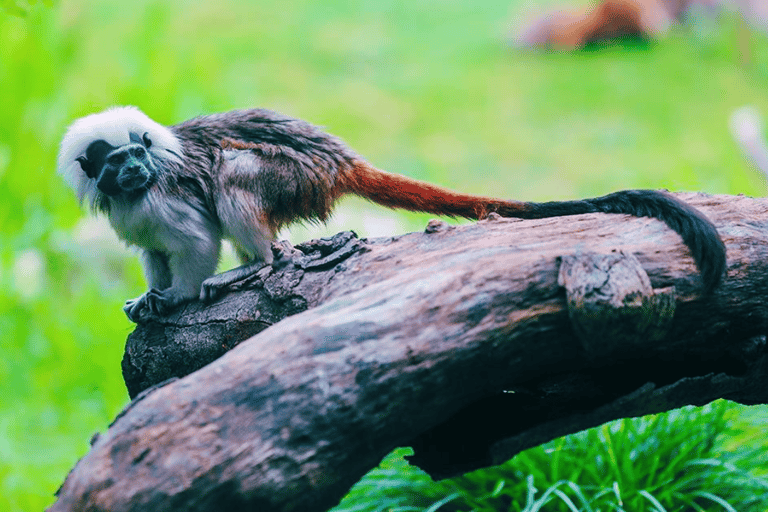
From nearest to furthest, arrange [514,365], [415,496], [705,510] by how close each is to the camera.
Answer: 1. [514,365]
2. [705,510]
3. [415,496]

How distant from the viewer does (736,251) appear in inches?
97.6

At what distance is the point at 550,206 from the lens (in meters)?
2.84

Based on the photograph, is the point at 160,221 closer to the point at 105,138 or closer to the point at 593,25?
the point at 105,138

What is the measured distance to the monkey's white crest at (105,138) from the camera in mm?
3148

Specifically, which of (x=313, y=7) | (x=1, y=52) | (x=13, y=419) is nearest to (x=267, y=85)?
(x=313, y=7)

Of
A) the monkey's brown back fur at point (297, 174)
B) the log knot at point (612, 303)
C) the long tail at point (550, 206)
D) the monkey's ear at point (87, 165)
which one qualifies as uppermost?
the monkey's ear at point (87, 165)

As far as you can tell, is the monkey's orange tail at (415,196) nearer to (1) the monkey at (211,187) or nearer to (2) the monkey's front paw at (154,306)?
(1) the monkey at (211,187)

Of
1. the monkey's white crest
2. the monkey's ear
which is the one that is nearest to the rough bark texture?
the monkey's white crest

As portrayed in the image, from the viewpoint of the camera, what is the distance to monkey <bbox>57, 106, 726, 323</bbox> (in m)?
3.11

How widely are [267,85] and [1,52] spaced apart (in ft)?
12.6

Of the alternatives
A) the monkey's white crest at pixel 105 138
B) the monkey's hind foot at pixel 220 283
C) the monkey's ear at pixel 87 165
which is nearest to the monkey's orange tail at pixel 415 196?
the monkey's hind foot at pixel 220 283

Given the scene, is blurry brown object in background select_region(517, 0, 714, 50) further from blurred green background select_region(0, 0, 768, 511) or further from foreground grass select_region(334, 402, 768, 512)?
foreground grass select_region(334, 402, 768, 512)

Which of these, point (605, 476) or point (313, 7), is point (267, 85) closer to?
point (313, 7)

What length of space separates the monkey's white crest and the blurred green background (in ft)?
1.91
